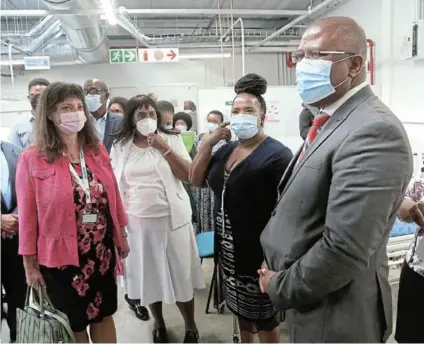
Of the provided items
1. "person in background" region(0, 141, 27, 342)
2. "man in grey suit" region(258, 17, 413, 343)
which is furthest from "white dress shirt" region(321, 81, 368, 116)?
"person in background" region(0, 141, 27, 342)

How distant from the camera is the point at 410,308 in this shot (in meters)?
1.41

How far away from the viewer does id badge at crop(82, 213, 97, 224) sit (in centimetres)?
171

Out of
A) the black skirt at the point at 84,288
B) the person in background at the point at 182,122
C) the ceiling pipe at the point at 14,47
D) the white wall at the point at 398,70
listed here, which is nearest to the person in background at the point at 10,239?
the black skirt at the point at 84,288

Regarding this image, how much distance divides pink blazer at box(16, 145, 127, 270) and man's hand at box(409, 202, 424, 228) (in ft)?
4.53

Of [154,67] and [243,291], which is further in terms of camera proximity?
[154,67]

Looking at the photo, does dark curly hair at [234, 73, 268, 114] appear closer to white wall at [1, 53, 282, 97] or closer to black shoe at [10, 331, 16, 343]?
black shoe at [10, 331, 16, 343]

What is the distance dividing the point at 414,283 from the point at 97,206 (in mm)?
1378

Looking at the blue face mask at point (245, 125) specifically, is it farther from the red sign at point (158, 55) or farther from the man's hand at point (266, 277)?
the red sign at point (158, 55)

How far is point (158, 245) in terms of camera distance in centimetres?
222

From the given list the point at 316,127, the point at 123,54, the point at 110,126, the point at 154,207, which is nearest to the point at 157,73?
the point at 123,54

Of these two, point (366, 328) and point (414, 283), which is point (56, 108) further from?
point (414, 283)

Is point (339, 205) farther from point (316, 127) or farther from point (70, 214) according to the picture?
point (70, 214)

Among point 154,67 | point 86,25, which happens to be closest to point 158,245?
point 86,25

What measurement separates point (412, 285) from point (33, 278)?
1.58 m
